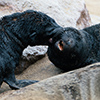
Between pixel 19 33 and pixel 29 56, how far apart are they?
1058mm

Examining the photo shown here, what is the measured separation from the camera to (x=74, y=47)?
3031 millimetres

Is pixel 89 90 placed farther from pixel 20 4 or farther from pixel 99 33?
pixel 20 4

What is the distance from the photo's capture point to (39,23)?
280 cm

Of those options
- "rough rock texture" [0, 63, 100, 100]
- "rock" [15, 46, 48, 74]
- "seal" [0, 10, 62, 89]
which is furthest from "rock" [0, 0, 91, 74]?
"rough rock texture" [0, 63, 100, 100]

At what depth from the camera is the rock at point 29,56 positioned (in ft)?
12.3

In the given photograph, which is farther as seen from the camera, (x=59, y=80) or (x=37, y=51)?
(x=37, y=51)

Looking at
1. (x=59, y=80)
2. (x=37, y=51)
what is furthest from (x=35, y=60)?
(x=59, y=80)

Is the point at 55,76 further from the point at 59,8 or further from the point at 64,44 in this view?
the point at 59,8

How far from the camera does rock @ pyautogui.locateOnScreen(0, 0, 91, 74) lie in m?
3.98

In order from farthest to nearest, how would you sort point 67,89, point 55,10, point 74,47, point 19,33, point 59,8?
point 59,8
point 55,10
point 74,47
point 19,33
point 67,89

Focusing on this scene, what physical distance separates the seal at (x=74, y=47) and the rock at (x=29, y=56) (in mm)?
464

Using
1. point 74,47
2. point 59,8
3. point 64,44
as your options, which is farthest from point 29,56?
point 59,8

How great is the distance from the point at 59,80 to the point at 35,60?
5.34 ft

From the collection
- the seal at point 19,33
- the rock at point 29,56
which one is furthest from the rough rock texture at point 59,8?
the seal at point 19,33
